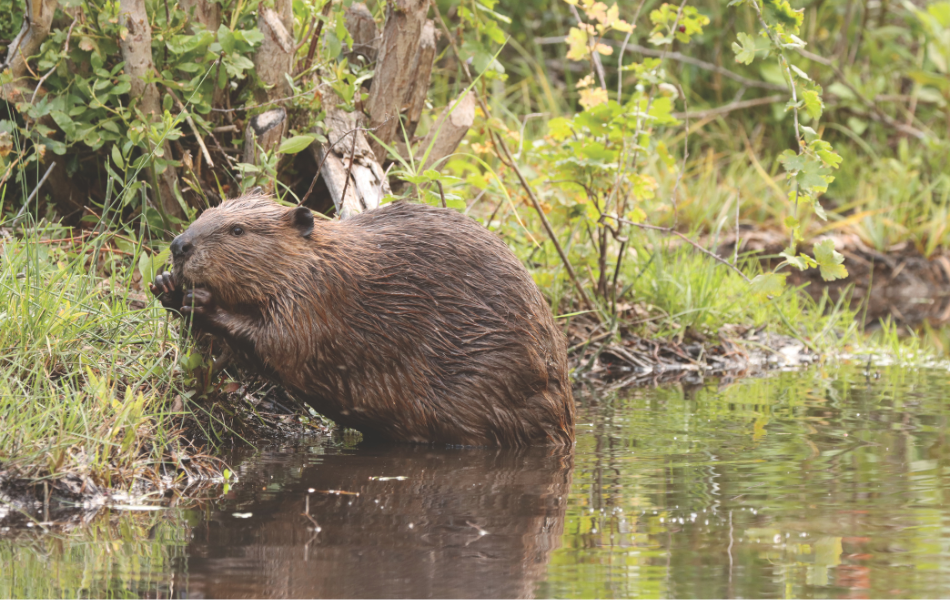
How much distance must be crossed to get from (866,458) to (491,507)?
4.33 ft

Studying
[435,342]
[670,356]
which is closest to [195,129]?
[435,342]

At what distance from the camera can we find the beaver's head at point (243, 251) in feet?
10.6

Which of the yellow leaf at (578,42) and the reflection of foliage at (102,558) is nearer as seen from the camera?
the reflection of foliage at (102,558)

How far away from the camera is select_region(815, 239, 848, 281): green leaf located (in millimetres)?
3545

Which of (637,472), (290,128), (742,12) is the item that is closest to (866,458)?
(637,472)

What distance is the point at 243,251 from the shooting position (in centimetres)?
327

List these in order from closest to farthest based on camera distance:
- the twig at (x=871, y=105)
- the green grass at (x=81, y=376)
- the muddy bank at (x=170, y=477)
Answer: the muddy bank at (x=170, y=477)
the green grass at (x=81, y=376)
the twig at (x=871, y=105)

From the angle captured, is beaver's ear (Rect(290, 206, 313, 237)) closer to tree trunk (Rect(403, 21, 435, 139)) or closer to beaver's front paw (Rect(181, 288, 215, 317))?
beaver's front paw (Rect(181, 288, 215, 317))

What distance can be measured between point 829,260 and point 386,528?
75.6 inches

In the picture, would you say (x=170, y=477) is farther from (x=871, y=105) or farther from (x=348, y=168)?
(x=871, y=105)

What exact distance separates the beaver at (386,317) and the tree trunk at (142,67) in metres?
0.77

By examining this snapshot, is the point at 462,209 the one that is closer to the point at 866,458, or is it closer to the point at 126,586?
the point at 866,458

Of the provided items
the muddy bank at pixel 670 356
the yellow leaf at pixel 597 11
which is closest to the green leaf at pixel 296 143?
the yellow leaf at pixel 597 11

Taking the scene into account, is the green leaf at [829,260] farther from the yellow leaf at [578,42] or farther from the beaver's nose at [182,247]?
the beaver's nose at [182,247]
